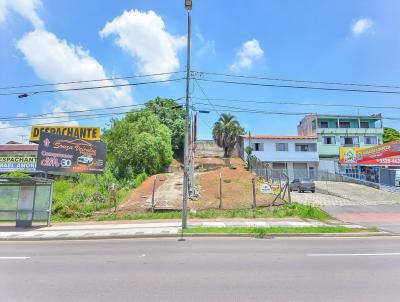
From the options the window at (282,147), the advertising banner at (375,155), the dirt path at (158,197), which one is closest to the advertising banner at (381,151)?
the advertising banner at (375,155)

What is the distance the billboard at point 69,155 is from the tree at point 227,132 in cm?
2439

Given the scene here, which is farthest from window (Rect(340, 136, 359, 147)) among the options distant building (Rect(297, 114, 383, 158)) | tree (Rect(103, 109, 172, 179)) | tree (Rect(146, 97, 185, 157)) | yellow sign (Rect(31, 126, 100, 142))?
yellow sign (Rect(31, 126, 100, 142))

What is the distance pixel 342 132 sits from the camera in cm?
5334

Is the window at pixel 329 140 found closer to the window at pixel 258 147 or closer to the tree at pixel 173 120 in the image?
the window at pixel 258 147

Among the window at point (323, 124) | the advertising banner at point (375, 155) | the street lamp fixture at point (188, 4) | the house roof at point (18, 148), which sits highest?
the window at point (323, 124)

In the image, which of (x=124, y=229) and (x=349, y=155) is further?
(x=349, y=155)

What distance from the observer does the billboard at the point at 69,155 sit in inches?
1009

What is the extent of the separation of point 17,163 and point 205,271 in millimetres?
41615

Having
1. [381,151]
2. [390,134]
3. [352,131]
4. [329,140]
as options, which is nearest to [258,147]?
[329,140]

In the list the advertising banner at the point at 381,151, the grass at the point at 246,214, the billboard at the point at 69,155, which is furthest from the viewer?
the advertising banner at the point at 381,151

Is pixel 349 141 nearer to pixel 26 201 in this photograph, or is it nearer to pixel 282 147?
pixel 282 147

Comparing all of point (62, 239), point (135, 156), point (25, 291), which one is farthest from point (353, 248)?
point (135, 156)

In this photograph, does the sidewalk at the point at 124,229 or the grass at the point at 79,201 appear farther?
the grass at the point at 79,201

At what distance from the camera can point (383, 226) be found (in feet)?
52.8
